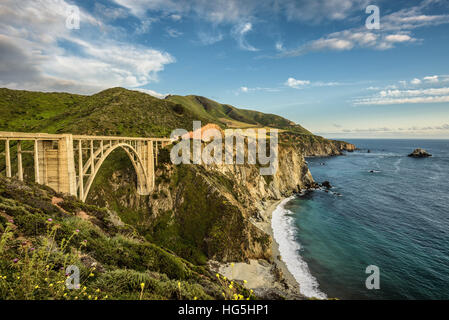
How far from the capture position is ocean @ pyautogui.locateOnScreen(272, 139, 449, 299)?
89.3 feet

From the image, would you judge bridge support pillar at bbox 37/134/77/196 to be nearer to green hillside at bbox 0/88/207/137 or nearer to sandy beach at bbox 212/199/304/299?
sandy beach at bbox 212/199/304/299

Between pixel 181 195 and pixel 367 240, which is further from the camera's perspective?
pixel 181 195

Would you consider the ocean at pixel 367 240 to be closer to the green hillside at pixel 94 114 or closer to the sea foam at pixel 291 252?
the sea foam at pixel 291 252

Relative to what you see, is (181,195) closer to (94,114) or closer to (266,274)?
(266,274)

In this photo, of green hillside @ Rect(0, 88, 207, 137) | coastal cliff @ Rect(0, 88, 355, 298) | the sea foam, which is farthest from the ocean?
green hillside @ Rect(0, 88, 207, 137)

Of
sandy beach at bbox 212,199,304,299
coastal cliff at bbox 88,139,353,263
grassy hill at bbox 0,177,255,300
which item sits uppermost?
grassy hill at bbox 0,177,255,300

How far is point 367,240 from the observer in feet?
124

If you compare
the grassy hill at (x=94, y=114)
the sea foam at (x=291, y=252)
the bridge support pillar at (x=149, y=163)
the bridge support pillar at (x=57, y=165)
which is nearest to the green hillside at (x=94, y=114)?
the grassy hill at (x=94, y=114)

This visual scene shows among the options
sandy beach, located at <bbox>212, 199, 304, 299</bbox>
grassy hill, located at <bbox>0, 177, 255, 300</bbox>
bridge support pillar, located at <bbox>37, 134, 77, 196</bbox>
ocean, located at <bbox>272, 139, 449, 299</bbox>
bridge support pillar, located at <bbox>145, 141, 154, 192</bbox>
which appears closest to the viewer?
grassy hill, located at <bbox>0, 177, 255, 300</bbox>

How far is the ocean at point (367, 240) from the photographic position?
27.2m

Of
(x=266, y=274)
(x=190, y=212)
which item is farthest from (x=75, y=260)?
(x=190, y=212)

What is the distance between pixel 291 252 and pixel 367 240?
15493 mm
